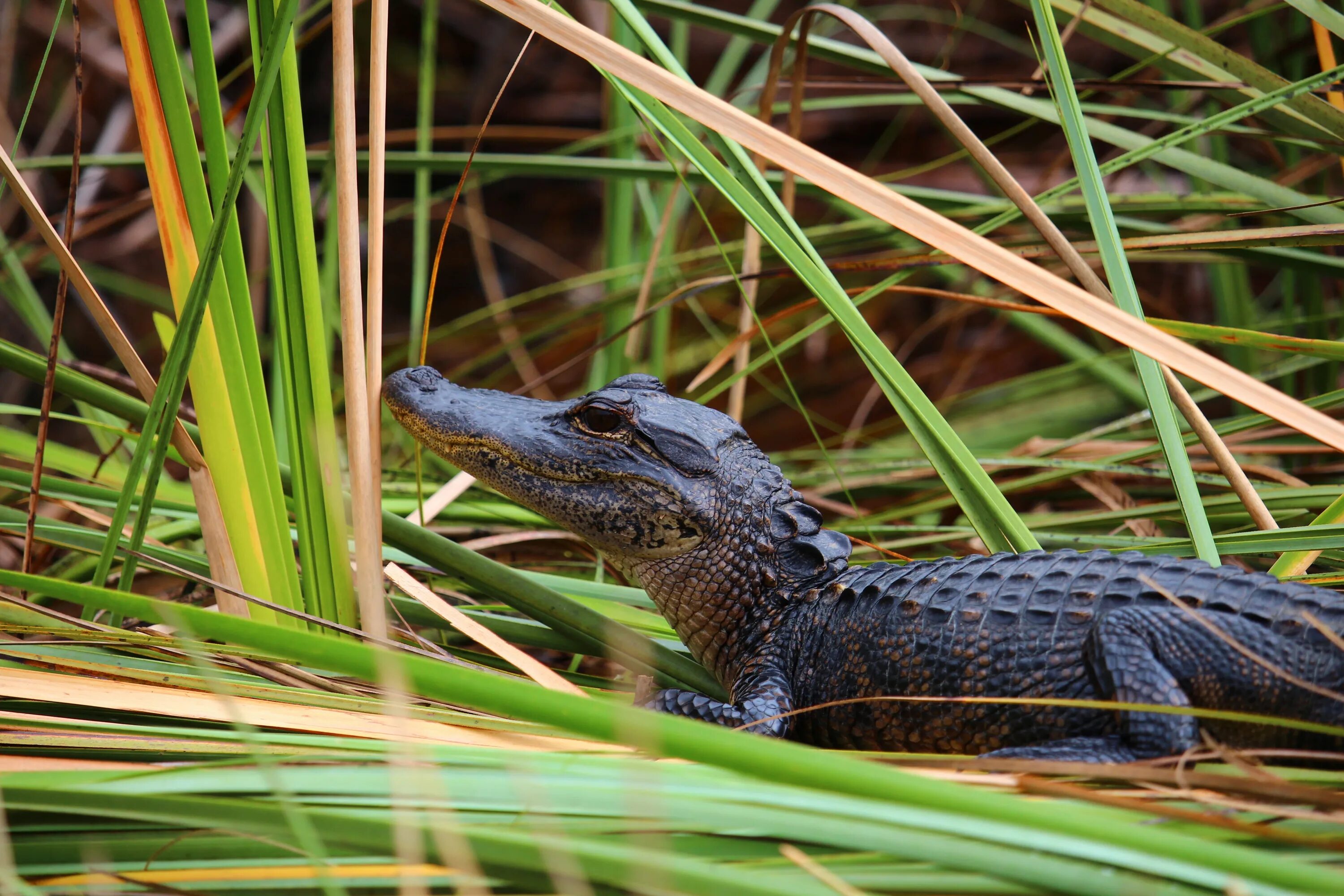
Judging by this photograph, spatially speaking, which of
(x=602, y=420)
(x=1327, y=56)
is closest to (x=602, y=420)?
(x=602, y=420)

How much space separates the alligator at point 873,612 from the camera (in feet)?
5.12

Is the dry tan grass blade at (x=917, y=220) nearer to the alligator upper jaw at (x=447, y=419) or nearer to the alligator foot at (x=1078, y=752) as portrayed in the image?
the alligator foot at (x=1078, y=752)

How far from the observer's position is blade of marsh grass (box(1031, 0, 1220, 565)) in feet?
5.74

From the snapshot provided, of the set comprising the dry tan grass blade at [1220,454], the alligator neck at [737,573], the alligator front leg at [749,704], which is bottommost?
the alligator front leg at [749,704]

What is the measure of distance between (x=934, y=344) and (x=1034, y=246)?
Answer: 5.01 metres

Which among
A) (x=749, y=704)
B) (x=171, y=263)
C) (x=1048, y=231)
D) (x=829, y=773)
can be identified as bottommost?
(x=749, y=704)

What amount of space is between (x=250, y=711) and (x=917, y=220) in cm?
124

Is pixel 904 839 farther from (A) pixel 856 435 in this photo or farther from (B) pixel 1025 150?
(B) pixel 1025 150

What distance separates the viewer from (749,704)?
77.3 inches

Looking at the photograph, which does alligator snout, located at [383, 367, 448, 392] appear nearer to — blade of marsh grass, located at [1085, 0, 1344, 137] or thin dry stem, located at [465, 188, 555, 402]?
thin dry stem, located at [465, 188, 555, 402]

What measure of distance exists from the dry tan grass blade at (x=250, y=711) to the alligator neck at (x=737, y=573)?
0.69 m

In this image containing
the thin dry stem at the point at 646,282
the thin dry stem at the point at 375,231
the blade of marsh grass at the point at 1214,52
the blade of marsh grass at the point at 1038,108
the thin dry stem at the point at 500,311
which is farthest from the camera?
the thin dry stem at the point at 500,311

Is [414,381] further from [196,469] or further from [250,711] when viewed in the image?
[250,711]

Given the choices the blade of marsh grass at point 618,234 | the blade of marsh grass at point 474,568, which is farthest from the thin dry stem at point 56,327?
the blade of marsh grass at point 618,234
